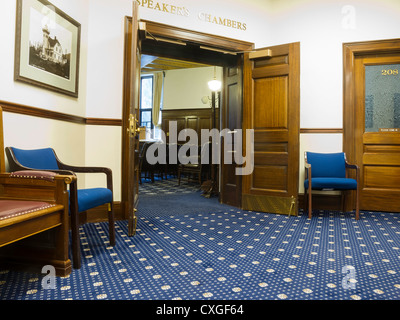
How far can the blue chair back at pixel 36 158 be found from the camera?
94.8 inches

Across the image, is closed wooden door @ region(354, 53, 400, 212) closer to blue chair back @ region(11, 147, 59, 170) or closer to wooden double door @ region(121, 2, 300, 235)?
wooden double door @ region(121, 2, 300, 235)

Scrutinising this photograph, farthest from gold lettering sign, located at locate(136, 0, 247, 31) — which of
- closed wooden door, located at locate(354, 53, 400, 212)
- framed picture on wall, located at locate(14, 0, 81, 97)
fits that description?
closed wooden door, located at locate(354, 53, 400, 212)

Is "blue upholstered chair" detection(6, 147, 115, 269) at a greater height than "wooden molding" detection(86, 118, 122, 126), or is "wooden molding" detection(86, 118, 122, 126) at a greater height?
"wooden molding" detection(86, 118, 122, 126)

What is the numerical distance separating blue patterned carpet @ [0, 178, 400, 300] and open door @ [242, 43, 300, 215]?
0.51 metres

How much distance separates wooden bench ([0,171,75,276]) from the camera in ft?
6.53

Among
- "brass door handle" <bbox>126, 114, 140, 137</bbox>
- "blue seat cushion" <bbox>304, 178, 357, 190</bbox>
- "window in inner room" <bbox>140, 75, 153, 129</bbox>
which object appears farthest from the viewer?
"window in inner room" <bbox>140, 75, 153, 129</bbox>

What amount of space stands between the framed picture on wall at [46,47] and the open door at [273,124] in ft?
7.73

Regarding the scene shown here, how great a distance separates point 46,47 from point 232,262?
2689mm

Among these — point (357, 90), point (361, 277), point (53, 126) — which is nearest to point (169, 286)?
point (361, 277)

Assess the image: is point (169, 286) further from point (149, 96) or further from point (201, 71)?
point (149, 96)

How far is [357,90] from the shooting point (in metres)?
4.52

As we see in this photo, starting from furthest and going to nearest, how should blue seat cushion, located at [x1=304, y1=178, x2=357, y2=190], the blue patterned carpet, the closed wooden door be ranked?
the closed wooden door → blue seat cushion, located at [x1=304, y1=178, x2=357, y2=190] → the blue patterned carpet

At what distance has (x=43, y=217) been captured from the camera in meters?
1.87

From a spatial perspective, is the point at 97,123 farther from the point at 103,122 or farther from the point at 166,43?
the point at 166,43
